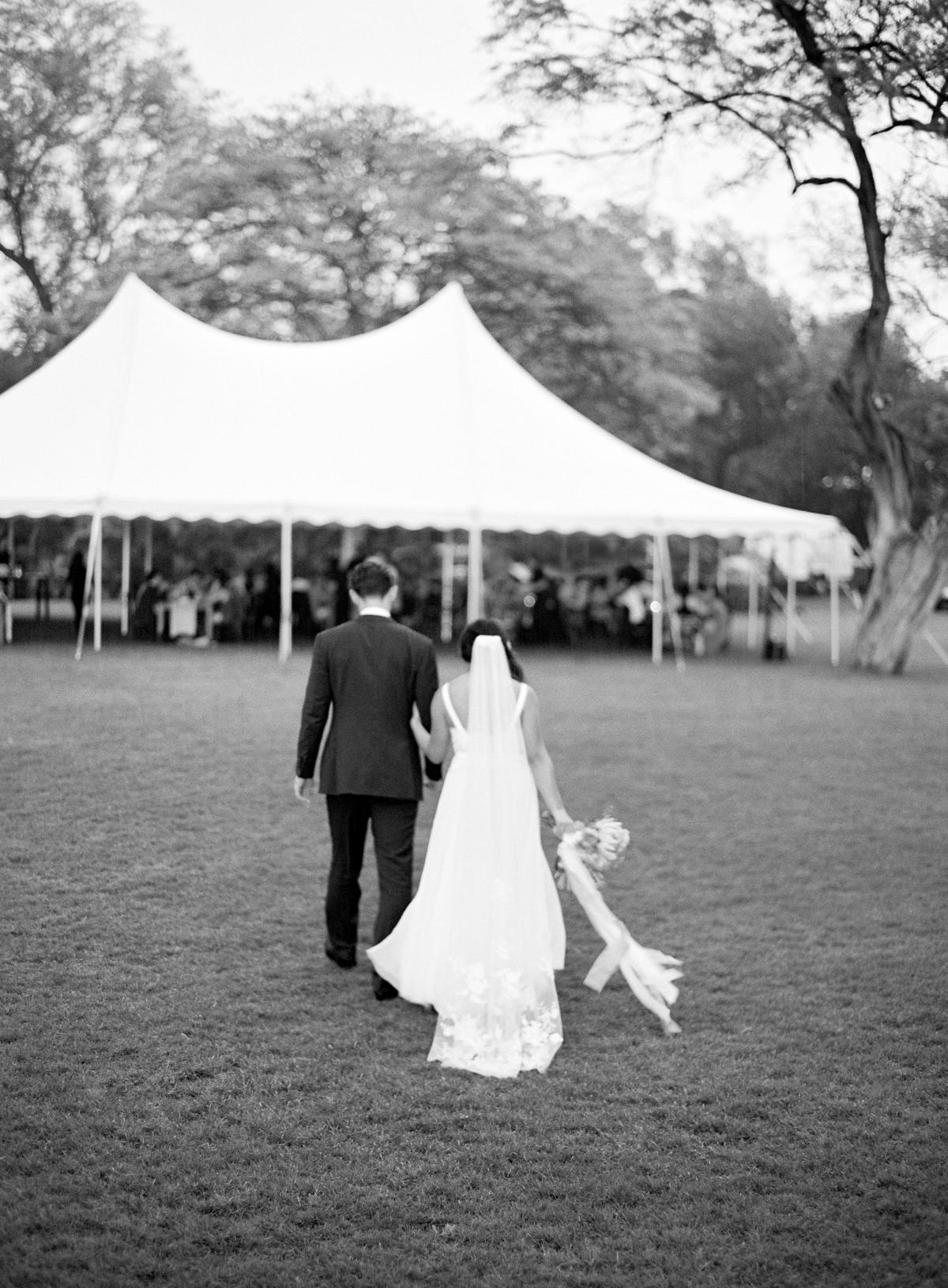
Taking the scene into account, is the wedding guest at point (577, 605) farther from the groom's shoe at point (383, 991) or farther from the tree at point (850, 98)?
the groom's shoe at point (383, 991)

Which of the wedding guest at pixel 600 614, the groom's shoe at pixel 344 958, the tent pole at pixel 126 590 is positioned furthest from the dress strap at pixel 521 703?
the wedding guest at pixel 600 614

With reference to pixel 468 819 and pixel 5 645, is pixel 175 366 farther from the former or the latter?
pixel 468 819

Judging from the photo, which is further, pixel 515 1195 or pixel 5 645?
pixel 5 645

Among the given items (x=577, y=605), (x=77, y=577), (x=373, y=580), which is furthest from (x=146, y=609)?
(x=373, y=580)

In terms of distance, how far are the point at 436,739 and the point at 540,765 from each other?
40 cm

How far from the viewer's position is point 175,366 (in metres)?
16.8

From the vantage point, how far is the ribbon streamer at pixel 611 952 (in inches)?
195

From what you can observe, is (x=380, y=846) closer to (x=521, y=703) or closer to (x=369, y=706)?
(x=369, y=706)

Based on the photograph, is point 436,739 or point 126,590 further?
point 126,590

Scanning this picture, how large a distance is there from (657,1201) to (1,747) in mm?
6624

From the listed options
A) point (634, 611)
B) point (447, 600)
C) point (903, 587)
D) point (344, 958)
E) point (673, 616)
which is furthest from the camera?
point (447, 600)

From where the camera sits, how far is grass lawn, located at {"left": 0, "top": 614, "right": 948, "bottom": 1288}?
3277 millimetres

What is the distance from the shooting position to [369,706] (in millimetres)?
5082

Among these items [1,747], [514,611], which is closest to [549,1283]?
[1,747]
